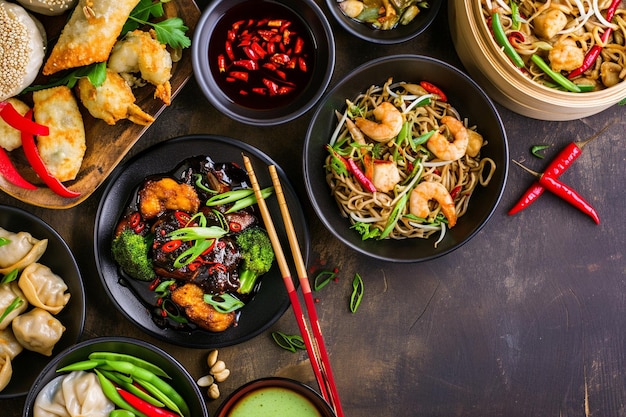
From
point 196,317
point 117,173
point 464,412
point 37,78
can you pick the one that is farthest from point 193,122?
point 464,412

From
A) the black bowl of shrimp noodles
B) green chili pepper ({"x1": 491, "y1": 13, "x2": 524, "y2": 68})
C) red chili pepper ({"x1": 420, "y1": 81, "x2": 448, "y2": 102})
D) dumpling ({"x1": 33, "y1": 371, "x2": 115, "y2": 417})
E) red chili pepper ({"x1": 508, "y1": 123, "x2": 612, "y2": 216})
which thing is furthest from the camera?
red chili pepper ({"x1": 508, "y1": 123, "x2": 612, "y2": 216})

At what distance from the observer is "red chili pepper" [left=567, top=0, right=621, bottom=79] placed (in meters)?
3.53

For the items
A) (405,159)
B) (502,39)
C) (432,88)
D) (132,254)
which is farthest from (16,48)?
(502,39)

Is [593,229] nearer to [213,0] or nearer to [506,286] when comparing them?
[506,286]

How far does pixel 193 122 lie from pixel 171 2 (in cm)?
71

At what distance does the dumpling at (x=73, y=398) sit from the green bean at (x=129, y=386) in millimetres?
85

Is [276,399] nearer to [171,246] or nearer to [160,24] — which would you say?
[171,246]

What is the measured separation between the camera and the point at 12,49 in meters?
3.26

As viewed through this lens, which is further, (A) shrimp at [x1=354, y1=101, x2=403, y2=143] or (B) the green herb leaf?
(B) the green herb leaf

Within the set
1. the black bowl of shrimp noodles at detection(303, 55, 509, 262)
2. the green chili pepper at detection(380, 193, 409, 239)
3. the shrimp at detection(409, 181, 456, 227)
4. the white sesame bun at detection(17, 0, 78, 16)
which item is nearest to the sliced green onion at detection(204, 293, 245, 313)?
the black bowl of shrimp noodles at detection(303, 55, 509, 262)

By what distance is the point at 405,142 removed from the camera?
359cm

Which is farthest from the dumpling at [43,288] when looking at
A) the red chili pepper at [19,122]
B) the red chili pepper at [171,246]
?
the red chili pepper at [19,122]

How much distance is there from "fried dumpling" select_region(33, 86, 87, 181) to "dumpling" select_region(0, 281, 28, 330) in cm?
72

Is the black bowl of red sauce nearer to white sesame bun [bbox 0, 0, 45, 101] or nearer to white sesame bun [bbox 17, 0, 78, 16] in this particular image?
white sesame bun [bbox 17, 0, 78, 16]
